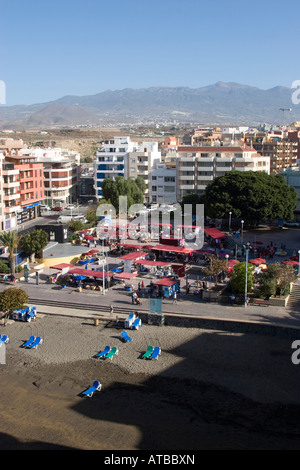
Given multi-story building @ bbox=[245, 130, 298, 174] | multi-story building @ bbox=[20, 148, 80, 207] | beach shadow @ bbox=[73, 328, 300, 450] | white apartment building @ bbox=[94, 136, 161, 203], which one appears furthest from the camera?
multi-story building @ bbox=[245, 130, 298, 174]

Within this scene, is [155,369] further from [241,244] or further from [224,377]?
[241,244]

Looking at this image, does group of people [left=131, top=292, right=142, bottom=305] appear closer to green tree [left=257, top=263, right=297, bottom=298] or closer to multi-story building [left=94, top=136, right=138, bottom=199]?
green tree [left=257, top=263, right=297, bottom=298]

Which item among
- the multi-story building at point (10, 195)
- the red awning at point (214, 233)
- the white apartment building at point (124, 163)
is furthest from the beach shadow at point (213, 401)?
the white apartment building at point (124, 163)

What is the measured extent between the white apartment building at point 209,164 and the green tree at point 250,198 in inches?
394

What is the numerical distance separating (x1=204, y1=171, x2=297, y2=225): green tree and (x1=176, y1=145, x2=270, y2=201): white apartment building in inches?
394

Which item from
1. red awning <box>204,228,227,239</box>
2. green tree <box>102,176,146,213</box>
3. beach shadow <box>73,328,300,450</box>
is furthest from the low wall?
green tree <box>102,176,146,213</box>

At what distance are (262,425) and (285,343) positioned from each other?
6.44m

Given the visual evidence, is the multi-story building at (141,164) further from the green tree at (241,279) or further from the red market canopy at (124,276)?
the green tree at (241,279)

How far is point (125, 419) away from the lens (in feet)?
49.8

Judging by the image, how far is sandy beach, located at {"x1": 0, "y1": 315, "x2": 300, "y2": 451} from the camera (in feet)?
46.6

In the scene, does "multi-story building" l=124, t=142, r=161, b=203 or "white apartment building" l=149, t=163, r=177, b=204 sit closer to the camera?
"white apartment building" l=149, t=163, r=177, b=204

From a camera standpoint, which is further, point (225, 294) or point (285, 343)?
point (225, 294)

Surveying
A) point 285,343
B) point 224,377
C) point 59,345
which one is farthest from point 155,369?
point 285,343
